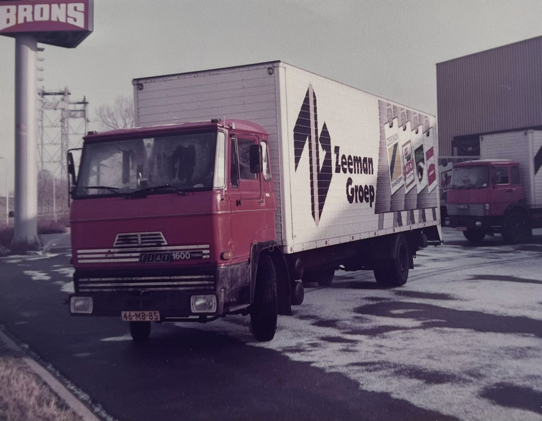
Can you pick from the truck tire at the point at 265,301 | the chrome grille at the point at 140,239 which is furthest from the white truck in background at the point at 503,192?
the chrome grille at the point at 140,239

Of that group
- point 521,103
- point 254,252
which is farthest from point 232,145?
point 521,103

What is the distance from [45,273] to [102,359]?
10.7 m

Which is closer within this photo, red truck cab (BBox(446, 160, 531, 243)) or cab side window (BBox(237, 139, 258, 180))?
cab side window (BBox(237, 139, 258, 180))

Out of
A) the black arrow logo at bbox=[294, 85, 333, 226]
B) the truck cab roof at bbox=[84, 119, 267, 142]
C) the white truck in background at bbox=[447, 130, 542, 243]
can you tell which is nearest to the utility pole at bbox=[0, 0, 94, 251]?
the white truck in background at bbox=[447, 130, 542, 243]

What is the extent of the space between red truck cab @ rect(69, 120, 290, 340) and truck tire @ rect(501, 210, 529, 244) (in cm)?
1638

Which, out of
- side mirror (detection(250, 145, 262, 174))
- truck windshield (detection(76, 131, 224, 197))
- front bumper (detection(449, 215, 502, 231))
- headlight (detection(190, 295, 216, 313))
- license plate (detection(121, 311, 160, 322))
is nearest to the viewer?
headlight (detection(190, 295, 216, 313))

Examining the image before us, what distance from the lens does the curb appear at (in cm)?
547

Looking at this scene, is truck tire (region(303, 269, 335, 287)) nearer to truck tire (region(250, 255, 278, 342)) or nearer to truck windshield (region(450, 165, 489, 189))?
truck tire (region(250, 255, 278, 342))

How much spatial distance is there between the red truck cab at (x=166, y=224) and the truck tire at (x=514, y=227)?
16377mm

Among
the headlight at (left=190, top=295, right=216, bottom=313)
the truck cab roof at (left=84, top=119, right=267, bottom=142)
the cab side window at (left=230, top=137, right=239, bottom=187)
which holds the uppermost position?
the truck cab roof at (left=84, top=119, right=267, bottom=142)

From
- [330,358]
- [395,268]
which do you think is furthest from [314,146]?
[395,268]

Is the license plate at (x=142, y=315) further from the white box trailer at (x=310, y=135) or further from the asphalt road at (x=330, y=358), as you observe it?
the white box trailer at (x=310, y=135)

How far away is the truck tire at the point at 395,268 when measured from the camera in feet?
40.8

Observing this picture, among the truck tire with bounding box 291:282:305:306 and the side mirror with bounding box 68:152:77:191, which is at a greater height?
the side mirror with bounding box 68:152:77:191
